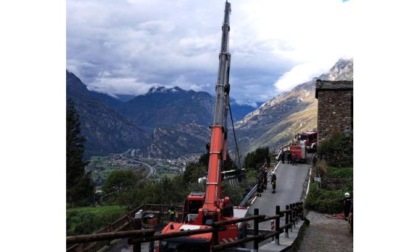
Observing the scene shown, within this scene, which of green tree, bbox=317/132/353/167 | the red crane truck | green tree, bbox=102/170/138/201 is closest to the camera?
the red crane truck

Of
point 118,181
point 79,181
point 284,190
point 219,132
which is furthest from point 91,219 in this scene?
point 79,181

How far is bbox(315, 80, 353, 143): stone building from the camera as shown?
34.6 feet

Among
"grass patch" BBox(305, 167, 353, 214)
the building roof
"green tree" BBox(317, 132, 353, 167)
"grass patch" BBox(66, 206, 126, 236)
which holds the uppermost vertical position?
the building roof

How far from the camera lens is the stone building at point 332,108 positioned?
1054cm

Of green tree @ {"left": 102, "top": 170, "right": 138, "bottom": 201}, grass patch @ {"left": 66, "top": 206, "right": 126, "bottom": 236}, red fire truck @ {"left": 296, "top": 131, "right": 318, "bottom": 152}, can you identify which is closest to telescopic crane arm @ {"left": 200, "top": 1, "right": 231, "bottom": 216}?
grass patch @ {"left": 66, "top": 206, "right": 126, "bottom": 236}

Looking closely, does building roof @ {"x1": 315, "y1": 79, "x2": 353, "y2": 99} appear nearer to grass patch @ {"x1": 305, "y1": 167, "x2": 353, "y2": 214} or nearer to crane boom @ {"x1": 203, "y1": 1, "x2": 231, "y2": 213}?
grass patch @ {"x1": 305, "y1": 167, "x2": 353, "y2": 214}

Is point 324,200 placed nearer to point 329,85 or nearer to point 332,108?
point 332,108

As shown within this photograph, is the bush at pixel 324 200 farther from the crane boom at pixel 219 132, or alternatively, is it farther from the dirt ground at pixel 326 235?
the crane boom at pixel 219 132

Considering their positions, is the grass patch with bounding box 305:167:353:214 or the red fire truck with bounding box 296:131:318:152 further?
the red fire truck with bounding box 296:131:318:152

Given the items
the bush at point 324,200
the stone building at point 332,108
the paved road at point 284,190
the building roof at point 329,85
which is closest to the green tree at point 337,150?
the stone building at point 332,108
